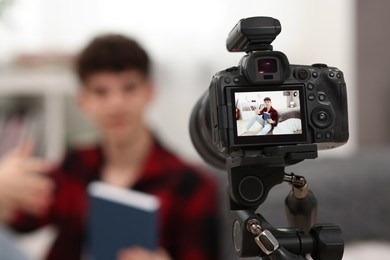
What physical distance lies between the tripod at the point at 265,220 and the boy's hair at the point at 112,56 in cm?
69

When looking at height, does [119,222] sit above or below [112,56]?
below

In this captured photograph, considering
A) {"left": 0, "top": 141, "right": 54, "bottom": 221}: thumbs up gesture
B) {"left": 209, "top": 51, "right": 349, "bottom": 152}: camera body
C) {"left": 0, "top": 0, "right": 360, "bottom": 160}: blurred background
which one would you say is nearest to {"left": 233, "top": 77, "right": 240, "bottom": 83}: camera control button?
{"left": 209, "top": 51, "right": 349, "bottom": 152}: camera body

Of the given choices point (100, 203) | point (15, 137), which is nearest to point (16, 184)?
point (100, 203)

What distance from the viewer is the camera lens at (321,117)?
0.48 metres

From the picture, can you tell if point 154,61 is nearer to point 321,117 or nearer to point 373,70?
point 373,70

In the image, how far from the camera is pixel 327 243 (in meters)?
0.48

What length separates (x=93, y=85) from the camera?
1.21 meters

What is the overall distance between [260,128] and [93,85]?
0.80 meters

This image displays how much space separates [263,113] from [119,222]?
2.37ft

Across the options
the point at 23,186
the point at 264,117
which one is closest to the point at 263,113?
the point at 264,117

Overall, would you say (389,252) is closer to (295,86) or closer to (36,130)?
A: (295,86)

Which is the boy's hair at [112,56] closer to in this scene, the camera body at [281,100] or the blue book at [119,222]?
the blue book at [119,222]

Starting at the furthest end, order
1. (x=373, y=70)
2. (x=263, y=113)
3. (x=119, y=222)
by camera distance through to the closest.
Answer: (x=373, y=70)
(x=119, y=222)
(x=263, y=113)

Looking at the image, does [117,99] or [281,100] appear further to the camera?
[117,99]
